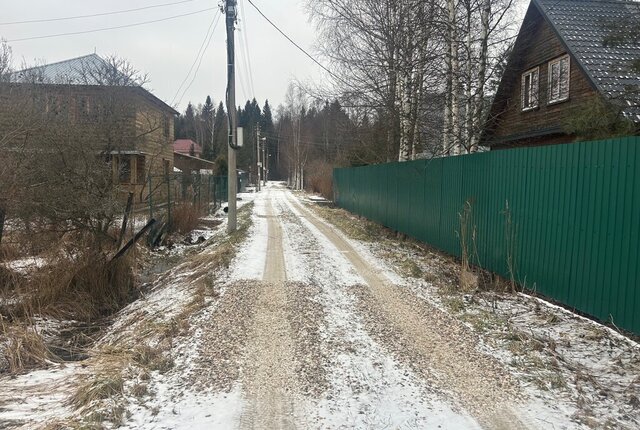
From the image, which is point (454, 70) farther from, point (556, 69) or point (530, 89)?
point (530, 89)

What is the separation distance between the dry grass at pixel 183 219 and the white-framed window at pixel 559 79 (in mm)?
11791

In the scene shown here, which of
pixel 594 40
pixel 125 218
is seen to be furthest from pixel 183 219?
pixel 594 40

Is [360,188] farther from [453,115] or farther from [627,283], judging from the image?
[627,283]

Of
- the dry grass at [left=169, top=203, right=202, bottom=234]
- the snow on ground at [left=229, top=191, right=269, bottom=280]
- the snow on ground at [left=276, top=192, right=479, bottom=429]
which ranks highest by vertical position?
the dry grass at [left=169, top=203, right=202, bottom=234]

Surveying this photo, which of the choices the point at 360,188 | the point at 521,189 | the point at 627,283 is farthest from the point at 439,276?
the point at 360,188

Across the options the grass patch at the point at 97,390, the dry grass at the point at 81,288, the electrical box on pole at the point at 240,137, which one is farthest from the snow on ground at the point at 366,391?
the electrical box on pole at the point at 240,137

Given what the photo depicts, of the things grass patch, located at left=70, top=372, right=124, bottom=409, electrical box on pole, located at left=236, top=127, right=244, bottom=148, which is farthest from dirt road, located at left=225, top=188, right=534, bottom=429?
electrical box on pole, located at left=236, top=127, right=244, bottom=148

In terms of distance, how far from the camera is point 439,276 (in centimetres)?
850

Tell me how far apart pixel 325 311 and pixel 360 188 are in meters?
14.6

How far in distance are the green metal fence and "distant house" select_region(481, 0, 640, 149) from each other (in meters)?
4.72

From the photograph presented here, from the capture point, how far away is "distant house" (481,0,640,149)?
13.0 metres

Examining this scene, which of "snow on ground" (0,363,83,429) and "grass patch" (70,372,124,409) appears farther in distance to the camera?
"grass patch" (70,372,124,409)

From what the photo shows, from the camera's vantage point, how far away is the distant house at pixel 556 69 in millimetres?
13000

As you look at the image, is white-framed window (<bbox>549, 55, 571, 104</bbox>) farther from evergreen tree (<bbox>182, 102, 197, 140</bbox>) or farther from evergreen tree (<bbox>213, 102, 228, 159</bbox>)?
evergreen tree (<bbox>182, 102, 197, 140</bbox>)
